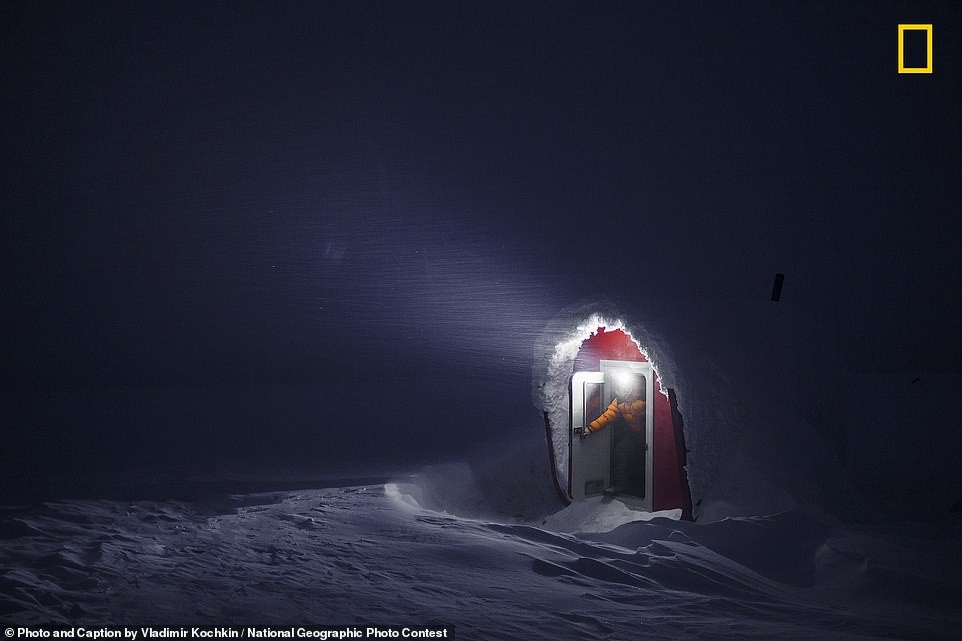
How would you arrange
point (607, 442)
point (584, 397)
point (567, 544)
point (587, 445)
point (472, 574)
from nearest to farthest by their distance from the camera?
point (472, 574), point (567, 544), point (584, 397), point (587, 445), point (607, 442)

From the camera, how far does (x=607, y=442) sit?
357 inches

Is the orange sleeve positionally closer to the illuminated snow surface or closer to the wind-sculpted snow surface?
the illuminated snow surface

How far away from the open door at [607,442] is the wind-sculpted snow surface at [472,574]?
2679 millimetres

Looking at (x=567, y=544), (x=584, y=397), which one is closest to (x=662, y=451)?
(x=584, y=397)

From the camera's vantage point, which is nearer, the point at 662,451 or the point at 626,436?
the point at 662,451

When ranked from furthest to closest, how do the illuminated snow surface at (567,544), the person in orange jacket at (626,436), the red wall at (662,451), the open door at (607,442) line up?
the person in orange jacket at (626,436), the open door at (607,442), the red wall at (662,451), the illuminated snow surface at (567,544)

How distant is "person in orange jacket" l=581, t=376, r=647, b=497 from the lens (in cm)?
866

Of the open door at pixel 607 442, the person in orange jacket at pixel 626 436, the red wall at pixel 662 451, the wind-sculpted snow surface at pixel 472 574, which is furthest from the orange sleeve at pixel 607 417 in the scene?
the wind-sculpted snow surface at pixel 472 574

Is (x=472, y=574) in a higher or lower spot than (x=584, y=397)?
lower

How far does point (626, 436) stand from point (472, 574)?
527 cm

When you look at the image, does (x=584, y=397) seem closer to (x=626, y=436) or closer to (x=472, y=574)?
(x=626, y=436)

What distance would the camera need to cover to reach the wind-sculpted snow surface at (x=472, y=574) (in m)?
3.47

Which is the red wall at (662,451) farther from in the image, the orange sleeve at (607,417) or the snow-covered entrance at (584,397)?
the orange sleeve at (607,417)

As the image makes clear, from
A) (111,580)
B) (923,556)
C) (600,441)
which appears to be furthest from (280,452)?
(923,556)
